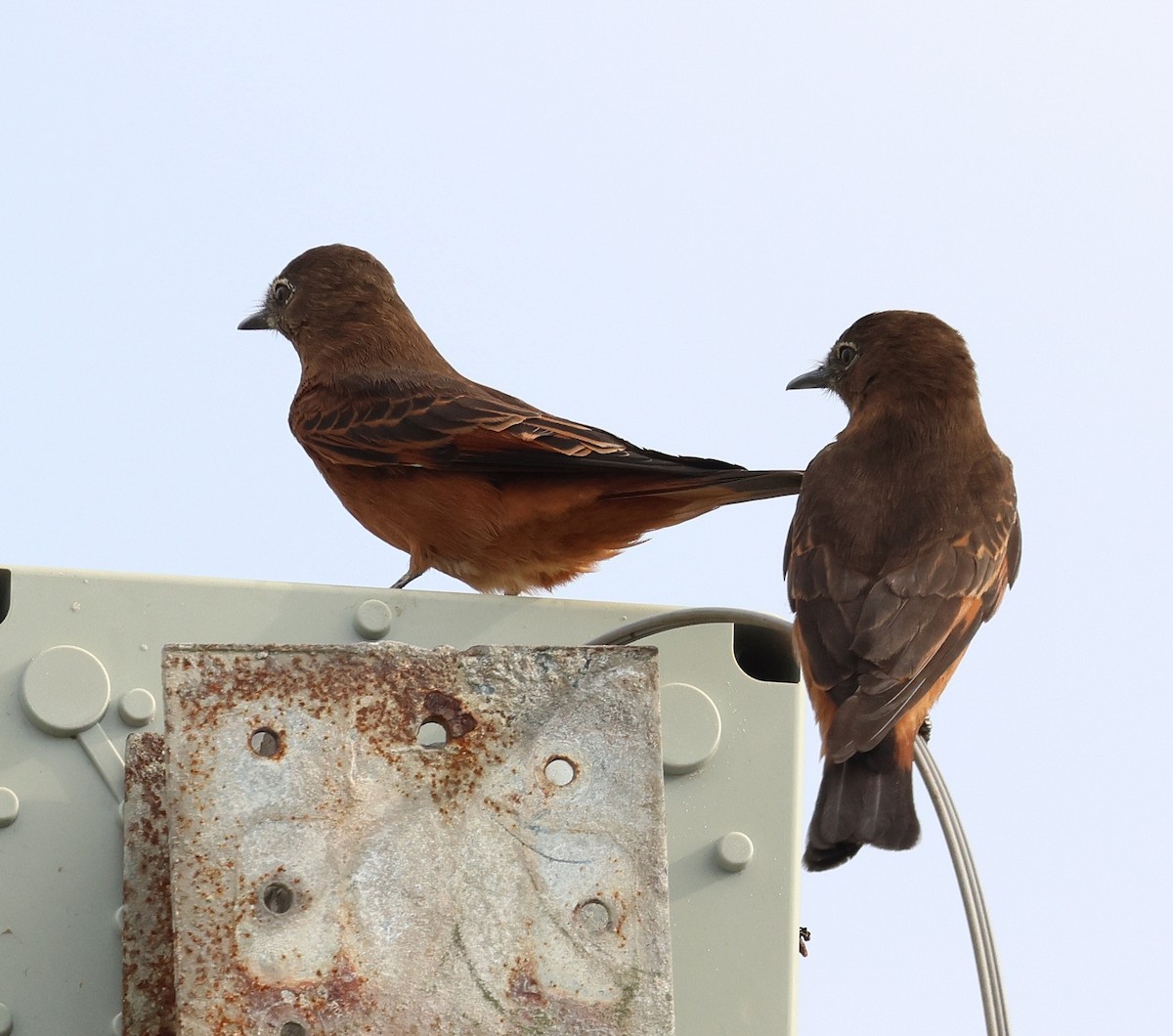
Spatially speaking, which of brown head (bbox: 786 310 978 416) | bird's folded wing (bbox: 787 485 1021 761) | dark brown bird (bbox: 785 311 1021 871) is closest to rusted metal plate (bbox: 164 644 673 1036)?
dark brown bird (bbox: 785 311 1021 871)

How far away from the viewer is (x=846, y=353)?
531cm

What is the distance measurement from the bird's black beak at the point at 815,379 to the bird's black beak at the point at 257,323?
2146 millimetres

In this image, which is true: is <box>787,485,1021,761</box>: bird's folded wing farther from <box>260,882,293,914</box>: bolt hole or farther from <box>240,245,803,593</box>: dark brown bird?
<box>260,882,293,914</box>: bolt hole

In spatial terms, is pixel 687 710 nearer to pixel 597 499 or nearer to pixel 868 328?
pixel 597 499

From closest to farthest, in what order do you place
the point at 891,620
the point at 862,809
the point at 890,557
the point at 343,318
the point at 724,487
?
1. the point at 862,809
2. the point at 891,620
3. the point at 890,557
4. the point at 724,487
5. the point at 343,318

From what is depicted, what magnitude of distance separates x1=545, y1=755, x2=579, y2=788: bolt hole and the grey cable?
0.66 m

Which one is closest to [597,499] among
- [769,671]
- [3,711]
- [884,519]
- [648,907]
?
[884,519]

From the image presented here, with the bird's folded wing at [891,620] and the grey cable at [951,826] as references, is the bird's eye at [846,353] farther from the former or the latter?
the grey cable at [951,826]

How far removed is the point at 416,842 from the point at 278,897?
7.1 inches

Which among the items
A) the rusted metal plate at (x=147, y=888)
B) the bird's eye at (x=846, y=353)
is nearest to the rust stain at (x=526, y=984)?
the rusted metal plate at (x=147, y=888)

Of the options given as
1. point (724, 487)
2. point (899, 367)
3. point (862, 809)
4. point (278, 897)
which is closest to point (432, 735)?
point (278, 897)

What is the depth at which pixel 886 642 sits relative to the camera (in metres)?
3.71

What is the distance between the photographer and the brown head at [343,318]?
593cm

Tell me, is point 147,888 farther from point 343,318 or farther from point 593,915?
point 343,318
